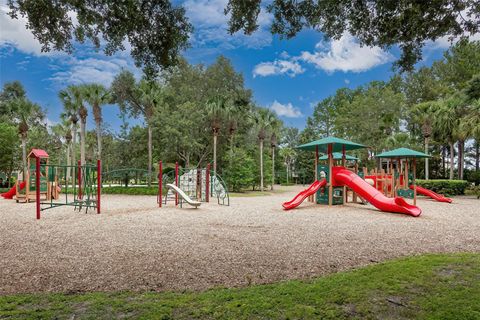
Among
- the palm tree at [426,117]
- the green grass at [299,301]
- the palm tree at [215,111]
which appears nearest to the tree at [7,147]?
the palm tree at [215,111]

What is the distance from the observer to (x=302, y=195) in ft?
43.7

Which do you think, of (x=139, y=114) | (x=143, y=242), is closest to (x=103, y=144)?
(x=139, y=114)

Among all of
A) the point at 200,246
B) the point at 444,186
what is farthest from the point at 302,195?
the point at 444,186

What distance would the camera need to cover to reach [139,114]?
34812 mm

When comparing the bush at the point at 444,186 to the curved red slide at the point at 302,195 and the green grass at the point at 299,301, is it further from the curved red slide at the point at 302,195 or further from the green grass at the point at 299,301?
the green grass at the point at 299,301

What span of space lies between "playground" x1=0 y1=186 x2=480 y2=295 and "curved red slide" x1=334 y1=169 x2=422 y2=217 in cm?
43

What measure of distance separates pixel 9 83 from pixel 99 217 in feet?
140

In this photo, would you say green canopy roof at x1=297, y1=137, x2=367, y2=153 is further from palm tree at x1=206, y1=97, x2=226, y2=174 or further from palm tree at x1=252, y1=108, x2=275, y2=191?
palm tree at x1=252, y1=108, x2=275, y2=191

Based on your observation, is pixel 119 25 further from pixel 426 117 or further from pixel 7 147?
pixel 7 147

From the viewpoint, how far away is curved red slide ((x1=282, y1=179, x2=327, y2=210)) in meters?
12.8

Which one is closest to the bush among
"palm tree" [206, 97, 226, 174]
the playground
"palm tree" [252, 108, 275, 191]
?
the playground

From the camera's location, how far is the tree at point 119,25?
449cm

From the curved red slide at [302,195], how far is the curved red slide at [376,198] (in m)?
0.66

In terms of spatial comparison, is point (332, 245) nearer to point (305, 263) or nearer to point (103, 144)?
point (305, 263)
